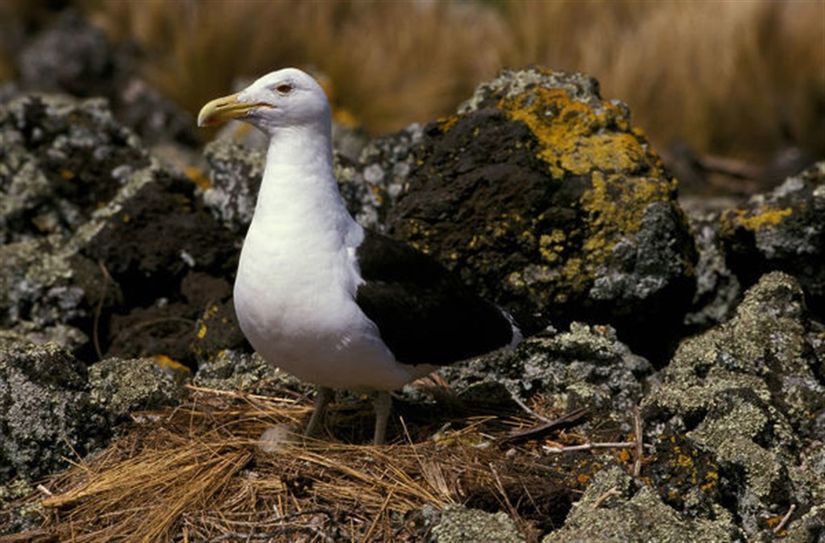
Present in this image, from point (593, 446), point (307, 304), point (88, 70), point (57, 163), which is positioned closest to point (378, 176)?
point (57, 163)

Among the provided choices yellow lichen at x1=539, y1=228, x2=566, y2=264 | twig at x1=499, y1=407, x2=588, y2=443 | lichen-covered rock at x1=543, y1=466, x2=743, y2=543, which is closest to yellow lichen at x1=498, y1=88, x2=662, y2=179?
yellow lichen at x1=539, y1=228, x2=566, y2=264

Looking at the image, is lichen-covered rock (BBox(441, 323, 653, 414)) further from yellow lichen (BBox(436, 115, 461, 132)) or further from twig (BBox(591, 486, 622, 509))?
yellow lichen (BBox(436, 115, 461, 132))

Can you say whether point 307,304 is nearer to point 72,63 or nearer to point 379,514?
point 379,514

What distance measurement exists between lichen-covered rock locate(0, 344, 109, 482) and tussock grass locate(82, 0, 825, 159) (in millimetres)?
5928

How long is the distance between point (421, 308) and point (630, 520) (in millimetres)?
1274

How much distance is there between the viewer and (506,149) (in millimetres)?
5848

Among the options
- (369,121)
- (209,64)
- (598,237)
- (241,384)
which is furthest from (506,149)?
(209,64)

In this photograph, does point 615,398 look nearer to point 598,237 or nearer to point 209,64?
point 598,237

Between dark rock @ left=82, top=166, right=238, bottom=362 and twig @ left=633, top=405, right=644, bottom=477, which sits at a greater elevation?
dark rock @ left=82, top=166, right=238, bottom=362

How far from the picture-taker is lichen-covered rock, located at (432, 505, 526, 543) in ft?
13.7

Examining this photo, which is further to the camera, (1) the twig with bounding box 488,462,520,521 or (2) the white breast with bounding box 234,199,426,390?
(2) the white breast with bounding box 234,199,426,390

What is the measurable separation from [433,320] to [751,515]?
132 cm

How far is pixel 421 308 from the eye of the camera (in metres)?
Answer: 5.14

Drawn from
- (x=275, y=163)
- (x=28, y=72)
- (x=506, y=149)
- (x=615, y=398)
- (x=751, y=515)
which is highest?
(x=28, y=72)
